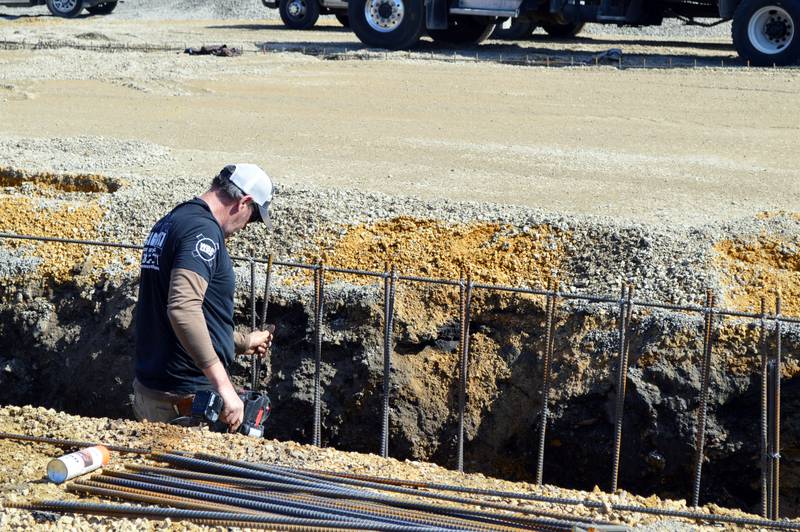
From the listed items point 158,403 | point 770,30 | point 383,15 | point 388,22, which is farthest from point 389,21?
point 158,403

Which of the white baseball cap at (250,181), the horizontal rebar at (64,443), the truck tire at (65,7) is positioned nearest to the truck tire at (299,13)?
the truck tire at (65,7)

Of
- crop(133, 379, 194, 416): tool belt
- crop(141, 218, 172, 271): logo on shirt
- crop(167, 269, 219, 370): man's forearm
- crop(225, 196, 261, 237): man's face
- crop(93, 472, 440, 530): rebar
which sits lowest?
crop(93, 472, 440, 530): rebar

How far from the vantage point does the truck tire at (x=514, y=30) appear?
62.1 feet

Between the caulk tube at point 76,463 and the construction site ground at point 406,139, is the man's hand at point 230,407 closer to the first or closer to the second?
the construction site ground at point 406,139

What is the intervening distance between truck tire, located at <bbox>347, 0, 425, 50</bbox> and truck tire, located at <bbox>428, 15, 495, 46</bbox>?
3.00 ft

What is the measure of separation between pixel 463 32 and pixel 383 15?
5.72ft

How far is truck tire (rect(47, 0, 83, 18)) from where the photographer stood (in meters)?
25.7

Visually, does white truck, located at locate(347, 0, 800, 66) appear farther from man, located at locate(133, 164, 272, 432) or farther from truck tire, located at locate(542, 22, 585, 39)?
man, located at locate(133, 164, 272, 432)

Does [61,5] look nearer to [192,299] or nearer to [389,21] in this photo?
[389,21]

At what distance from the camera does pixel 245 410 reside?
4684mm

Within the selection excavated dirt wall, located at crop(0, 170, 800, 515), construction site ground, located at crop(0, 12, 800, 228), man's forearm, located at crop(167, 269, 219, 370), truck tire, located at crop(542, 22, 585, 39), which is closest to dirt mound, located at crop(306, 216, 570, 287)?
excavated dirt wall, located at crop(0, 170, 800, 515)

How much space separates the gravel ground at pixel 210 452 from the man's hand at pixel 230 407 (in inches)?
9.6

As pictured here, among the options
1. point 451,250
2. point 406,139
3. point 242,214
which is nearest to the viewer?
point 242,214

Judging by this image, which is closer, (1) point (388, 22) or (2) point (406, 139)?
(2) point (406, 139)
